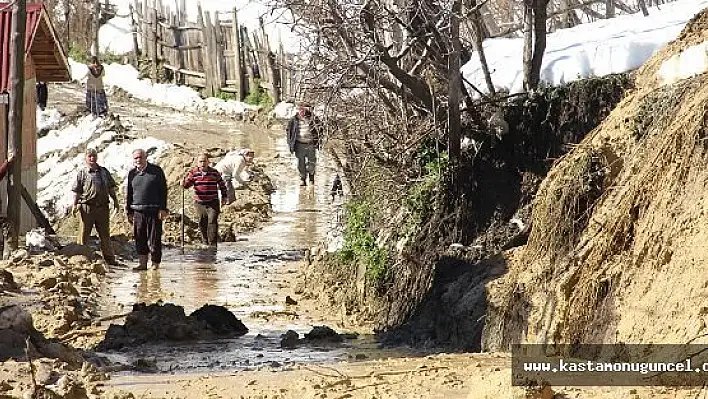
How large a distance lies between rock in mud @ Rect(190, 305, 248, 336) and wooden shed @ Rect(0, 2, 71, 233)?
7.18m

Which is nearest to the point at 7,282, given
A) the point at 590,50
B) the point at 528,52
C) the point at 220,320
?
the point at 220,320

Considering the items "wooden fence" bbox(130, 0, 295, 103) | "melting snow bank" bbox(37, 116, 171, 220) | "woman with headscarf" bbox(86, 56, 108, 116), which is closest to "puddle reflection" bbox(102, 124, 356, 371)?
"melting snow bank" bbox(37, 116, 171, 220)

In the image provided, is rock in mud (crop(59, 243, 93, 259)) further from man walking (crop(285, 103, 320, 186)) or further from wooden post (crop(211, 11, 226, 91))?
wooden post (crop(211, 11, 226, 91))

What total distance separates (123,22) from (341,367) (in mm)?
44908

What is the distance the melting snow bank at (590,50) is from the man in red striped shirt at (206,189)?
4.95m

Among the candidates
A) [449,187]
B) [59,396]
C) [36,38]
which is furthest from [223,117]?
[59,396]

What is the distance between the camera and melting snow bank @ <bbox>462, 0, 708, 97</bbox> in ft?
43.3

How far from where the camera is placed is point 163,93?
137ft

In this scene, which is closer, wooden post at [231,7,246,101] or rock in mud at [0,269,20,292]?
rock in mud at [0,269,20,292]

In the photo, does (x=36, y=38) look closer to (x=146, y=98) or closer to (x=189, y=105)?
(x=189, y=105)

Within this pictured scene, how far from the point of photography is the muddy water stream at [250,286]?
1121 cm

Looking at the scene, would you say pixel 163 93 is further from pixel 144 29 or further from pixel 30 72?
pixel 30 72

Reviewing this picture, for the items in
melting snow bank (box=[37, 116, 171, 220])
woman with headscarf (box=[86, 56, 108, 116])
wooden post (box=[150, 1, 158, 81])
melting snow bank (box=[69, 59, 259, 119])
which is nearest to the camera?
melting snow bank (box=[37, 116, 171, 220])

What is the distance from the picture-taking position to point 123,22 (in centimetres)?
5222
